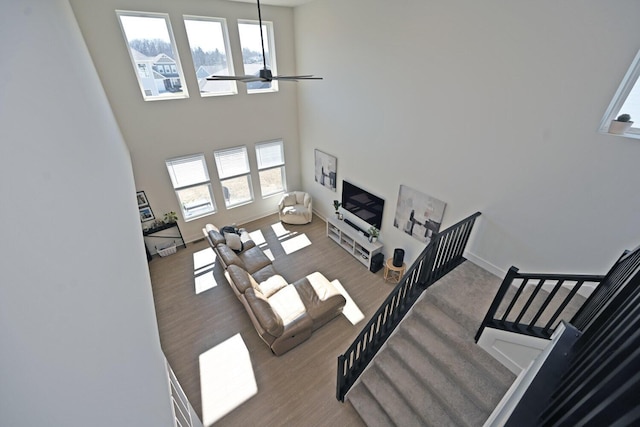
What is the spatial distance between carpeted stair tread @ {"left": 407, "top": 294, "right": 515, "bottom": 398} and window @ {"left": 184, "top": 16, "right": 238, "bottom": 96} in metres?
5.54

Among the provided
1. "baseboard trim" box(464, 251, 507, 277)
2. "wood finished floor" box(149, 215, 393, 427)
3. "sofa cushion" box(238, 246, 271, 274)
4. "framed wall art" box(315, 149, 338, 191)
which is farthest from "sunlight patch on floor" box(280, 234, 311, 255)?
"baseboard trim" box(464, 251, 507, 277)

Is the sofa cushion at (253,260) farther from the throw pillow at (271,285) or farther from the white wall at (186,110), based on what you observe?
the white wall at (186,110)

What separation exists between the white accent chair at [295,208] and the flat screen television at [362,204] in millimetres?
1265

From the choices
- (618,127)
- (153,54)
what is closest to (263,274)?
(153,54)

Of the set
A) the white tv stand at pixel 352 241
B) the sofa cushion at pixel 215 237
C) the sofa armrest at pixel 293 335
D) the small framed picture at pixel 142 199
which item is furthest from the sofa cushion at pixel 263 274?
the small framed picture at pixel 142 199

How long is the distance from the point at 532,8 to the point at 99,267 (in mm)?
4196

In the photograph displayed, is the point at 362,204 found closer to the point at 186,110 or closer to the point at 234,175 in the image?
the point at 234,175

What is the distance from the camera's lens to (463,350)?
302 centimetres

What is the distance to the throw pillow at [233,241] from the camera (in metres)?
5.38

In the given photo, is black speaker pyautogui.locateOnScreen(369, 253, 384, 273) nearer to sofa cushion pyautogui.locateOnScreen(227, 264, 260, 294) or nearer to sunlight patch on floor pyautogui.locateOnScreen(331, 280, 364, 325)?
sunlight patch on floor pyautogui.locateOnScreen(331, 280, 364, 325)

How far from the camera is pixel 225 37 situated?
5.30m

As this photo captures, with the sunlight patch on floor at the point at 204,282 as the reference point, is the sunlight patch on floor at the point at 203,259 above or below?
above

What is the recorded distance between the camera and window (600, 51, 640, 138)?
88.7 inches

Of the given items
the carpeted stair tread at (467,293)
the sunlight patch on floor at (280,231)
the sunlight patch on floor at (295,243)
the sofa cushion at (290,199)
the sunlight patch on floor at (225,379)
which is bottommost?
the sunlight patch on floor at (225,379)
